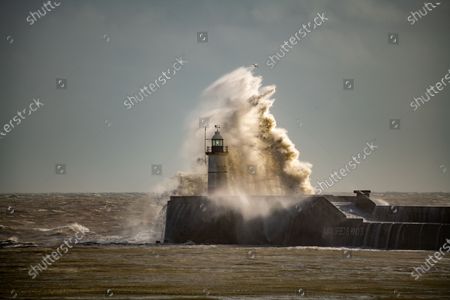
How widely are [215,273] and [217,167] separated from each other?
50.9 ft

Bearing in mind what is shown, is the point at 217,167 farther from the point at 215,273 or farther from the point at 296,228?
the point at 215,273

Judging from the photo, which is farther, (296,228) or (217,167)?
(217,167)

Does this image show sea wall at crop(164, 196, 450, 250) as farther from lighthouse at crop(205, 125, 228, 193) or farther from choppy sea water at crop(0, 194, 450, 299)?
lighthouse at crop(205, 125, 228, 193)

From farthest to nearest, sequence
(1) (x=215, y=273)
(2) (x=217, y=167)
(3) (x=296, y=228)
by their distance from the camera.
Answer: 1. (2) (x=217, y=167)
2. (3) (x=296, y=228)
3. (1) (x=215, y=273)

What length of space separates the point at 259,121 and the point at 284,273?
22.0m

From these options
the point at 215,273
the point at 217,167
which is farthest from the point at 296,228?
the point at 215,273

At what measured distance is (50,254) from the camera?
107 ft

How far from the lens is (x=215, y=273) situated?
2502 cm

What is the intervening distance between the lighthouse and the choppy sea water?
515 centimetres

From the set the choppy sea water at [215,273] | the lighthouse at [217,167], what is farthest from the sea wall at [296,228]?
the lighthouse at [217,167]

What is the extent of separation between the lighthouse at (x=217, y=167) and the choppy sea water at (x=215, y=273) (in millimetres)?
5151

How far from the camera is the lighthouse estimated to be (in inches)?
1575

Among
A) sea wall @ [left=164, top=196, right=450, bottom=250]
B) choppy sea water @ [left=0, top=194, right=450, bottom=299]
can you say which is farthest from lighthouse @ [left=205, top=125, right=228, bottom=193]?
choppy sea water @ [left=0, top=194, right=450, bottom=299]

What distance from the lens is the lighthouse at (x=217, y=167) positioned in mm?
40000
